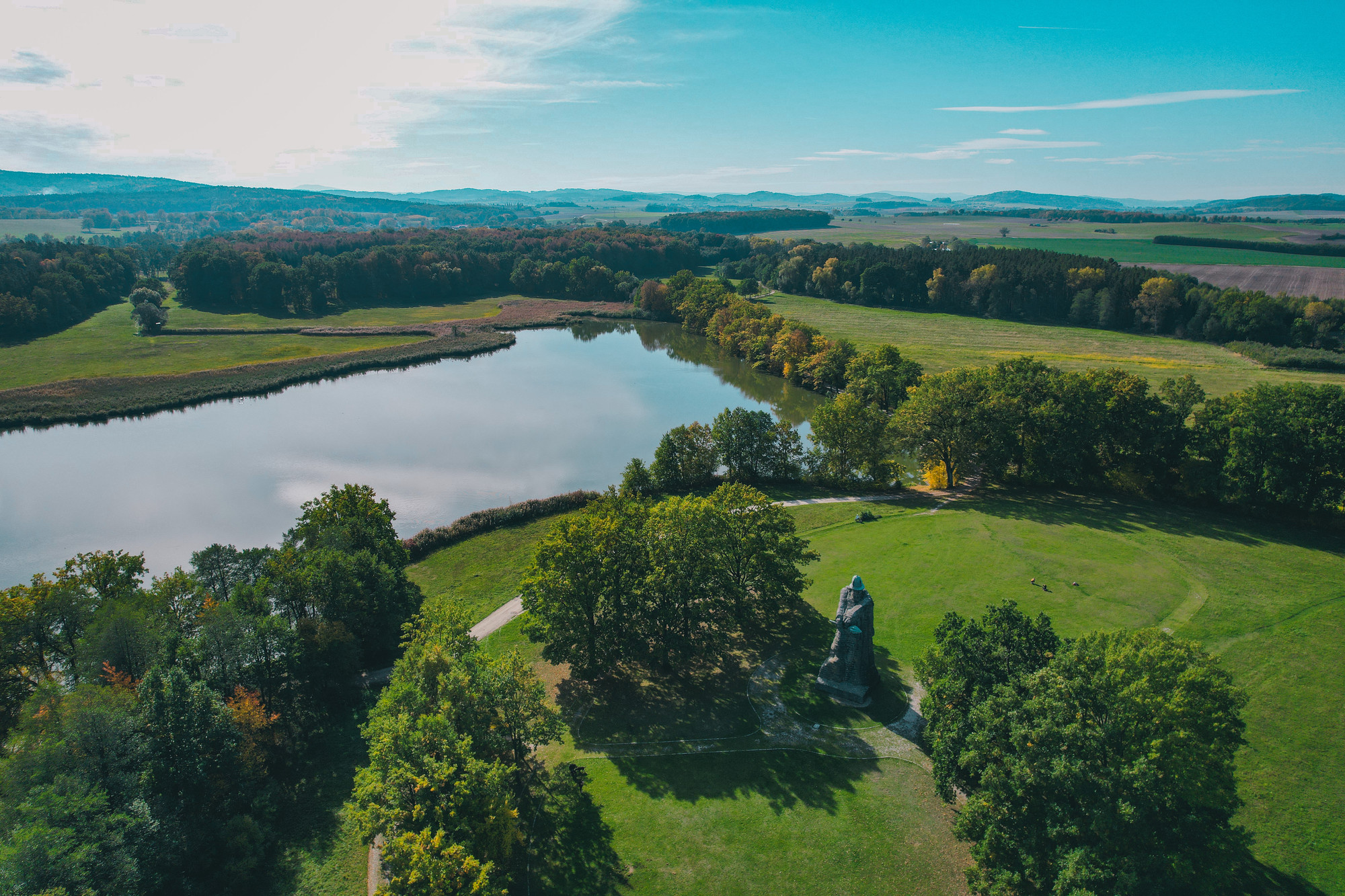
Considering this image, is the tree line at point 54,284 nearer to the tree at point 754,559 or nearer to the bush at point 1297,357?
the tree at point 754,559

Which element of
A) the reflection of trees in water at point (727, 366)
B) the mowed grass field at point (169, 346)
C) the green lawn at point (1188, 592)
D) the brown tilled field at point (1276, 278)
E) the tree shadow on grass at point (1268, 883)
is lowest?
the tree shadow on grass at point (1268, 883)

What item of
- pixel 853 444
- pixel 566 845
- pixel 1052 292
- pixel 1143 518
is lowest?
pixel 566 845

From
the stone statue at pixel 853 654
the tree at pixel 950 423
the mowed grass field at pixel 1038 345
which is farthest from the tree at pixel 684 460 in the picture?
the mowed grass field at pixel 1038 345

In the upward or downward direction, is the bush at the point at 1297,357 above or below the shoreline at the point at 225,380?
above

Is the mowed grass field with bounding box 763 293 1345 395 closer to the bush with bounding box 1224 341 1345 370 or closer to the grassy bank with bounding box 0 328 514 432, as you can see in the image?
the bush with bounding box 1224 341 1345 370

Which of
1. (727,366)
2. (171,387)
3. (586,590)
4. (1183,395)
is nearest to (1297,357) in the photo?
(1183,395)

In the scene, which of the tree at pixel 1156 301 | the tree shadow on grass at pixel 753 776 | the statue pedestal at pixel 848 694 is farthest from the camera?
the tree at pixel 1156 301

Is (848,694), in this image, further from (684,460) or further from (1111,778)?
(684,460)
